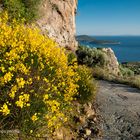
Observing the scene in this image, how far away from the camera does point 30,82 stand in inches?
296

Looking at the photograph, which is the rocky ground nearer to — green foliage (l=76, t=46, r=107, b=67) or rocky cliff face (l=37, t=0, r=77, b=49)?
rocky cliff face (l=37, t=0, r=77, b=49)

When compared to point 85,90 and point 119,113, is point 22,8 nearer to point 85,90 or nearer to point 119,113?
point 85,90

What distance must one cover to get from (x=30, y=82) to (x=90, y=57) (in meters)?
16.8

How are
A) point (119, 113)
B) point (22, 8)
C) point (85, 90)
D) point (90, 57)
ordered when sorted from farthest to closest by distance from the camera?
1. point (90, 57)
2. point (22, 8)
3. point (119, 113)
4. point (85, 90)

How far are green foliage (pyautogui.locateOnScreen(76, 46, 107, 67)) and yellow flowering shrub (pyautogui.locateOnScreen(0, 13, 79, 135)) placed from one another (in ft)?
44.8

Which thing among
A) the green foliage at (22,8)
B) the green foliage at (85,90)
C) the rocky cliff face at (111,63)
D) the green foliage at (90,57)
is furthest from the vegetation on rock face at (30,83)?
the rocky cliff face at (111,63)

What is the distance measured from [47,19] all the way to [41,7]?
780mm

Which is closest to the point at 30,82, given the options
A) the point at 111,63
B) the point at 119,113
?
the point at 119,113

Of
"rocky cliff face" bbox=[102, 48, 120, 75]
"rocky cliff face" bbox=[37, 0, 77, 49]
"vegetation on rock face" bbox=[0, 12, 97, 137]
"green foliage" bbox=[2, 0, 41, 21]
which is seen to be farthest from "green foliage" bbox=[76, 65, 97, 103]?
"rocky cliff face" bbox=[102, 48, 120, 75]

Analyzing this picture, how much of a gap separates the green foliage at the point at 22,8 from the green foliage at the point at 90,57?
187 inches

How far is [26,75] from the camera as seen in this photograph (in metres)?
7.87

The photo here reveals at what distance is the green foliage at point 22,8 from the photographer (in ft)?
59.7

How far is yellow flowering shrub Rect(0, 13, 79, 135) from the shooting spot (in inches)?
287

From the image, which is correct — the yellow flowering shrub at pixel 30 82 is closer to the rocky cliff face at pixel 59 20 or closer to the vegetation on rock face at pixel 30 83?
the vegetation on rock face at pixel 30 83
